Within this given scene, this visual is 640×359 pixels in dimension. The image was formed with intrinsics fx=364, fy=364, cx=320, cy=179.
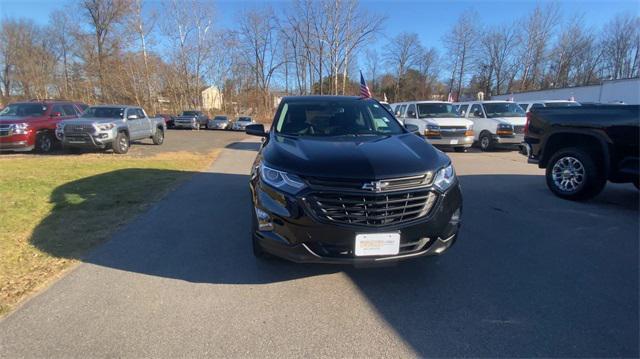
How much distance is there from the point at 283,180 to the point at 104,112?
13471mm

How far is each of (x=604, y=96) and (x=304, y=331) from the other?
31.3 m

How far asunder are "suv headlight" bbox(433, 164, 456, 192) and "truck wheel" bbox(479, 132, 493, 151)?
12.5 metres

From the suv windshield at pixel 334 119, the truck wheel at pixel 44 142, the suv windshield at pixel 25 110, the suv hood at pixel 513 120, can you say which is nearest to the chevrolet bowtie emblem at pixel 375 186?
the suv windshield at pixel 334 119

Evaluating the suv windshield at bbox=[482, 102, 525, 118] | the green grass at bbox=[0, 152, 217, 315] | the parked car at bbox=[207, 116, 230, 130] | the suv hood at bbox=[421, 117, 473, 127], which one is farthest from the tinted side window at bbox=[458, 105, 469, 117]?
the parked car at bbox=[207, 116, 230, 130]

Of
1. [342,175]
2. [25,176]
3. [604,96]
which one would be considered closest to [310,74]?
[604,96]

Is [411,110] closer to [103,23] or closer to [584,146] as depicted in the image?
[584,146]

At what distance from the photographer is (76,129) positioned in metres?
11.9

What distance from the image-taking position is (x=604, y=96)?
84.2 ft

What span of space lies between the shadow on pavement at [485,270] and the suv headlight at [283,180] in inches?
39.1

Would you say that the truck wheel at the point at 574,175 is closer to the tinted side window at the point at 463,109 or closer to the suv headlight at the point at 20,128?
the tinted side window at the point at 463,109

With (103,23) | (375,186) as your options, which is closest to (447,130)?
(375,186)

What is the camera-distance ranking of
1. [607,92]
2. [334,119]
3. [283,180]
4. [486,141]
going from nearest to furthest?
[283,180] → [334,119] → [486,141] → [607,92]

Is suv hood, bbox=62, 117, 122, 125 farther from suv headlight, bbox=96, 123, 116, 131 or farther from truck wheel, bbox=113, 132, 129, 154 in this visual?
→ truck wheel, bbox=113, 132, 129, 154

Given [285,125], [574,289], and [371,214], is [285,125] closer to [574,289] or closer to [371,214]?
[371,214]
